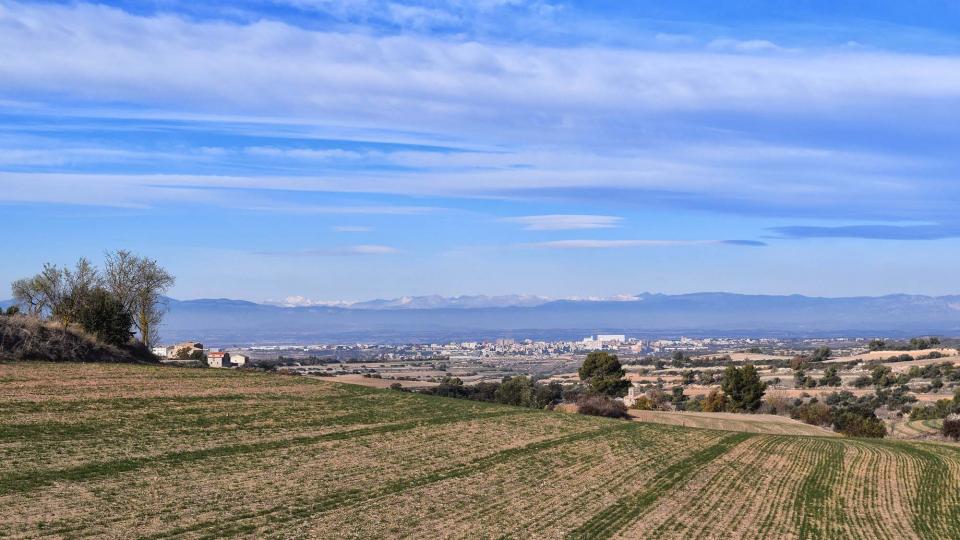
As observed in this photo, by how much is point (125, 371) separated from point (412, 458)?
18.2m

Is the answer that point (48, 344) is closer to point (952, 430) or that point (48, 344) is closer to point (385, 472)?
point (385, 472)

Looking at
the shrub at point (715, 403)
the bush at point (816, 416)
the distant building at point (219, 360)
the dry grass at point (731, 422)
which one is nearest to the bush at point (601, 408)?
the dry grass at point (731, 422)

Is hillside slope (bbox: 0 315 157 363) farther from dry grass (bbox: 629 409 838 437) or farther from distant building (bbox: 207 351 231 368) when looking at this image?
distant building (bbox: 207 351 231 368)

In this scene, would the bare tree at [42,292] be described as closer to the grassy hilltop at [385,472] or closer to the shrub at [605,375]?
the grassy hilltop at [385,472]

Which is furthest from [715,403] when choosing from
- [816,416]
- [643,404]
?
[816,416]

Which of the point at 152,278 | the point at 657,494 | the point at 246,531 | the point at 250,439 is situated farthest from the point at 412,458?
the point at 152,278

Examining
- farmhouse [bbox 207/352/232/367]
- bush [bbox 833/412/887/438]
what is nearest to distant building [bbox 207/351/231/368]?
farmhouse [bbox 207/352/232/367]

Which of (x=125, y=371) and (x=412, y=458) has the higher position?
(x=125, y=371)

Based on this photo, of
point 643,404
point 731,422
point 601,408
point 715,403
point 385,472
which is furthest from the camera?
point 715,403

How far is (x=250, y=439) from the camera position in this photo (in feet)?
102

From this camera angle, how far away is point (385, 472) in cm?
2820

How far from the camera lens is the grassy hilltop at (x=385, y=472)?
21.8m

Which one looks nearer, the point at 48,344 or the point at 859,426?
the point at 48,344

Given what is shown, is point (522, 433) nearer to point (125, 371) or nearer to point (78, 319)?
point (125, 371)
